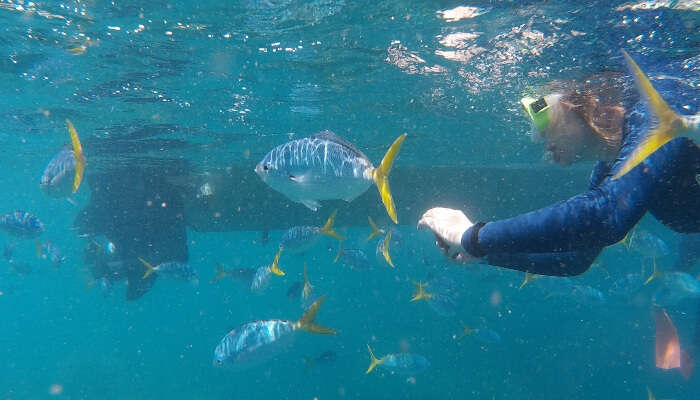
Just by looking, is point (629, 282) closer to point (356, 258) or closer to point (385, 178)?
point (356, 258)

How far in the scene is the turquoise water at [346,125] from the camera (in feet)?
27.9

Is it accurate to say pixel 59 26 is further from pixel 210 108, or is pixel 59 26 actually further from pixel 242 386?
pixel 242 386

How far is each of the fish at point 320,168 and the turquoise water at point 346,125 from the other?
17.5 ft

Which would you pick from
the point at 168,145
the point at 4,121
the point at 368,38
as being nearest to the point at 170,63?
the point at 368,38

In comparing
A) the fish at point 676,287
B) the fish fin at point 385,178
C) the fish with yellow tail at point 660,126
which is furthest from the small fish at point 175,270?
the fish at point 676,287

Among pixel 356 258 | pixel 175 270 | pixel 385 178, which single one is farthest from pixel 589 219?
pixel 175 270

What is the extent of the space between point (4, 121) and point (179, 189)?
8.77 m

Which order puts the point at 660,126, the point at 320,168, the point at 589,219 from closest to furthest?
the point at 660,126 → the point at 589,219 → the point at 320,168

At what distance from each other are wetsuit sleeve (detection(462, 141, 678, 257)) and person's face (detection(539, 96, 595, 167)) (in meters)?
1.76

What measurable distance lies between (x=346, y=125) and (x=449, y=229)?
15064 millimetres

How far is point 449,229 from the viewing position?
3041mm

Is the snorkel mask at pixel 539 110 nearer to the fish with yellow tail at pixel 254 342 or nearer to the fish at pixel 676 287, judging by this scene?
the fish with yellow tail at pixel 254 342

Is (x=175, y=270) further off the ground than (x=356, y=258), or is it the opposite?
(x=175, y=270)

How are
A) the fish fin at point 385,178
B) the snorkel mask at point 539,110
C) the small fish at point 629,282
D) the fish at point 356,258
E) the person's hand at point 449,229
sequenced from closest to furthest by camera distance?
the person's hand at point 449,229 → the fish fin at point 385,178 → the snorkel mask at point 539,110 → the small fish at point 629,282 → the fish at point 356,258
